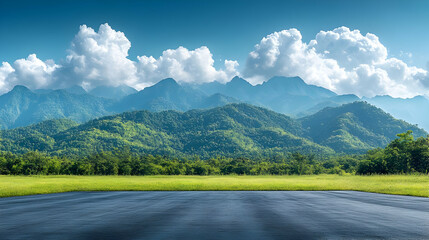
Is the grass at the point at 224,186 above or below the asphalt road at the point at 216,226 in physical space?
below

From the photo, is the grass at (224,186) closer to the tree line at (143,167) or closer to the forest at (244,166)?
the forest at (244,166)

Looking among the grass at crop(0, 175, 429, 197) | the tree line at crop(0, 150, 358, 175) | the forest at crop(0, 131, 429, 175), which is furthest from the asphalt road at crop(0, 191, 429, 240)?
the tree line at crop(0, 150, 358, 175)

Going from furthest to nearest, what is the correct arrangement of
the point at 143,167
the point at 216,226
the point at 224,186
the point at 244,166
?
the point at 244,166
the point at 143,167
the point at 224,186
the point at 216,226

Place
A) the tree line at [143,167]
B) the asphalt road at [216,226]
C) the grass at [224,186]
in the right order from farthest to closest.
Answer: the tree line at [143,167] < the grass at [224,186] < the asphalt road at [216,226]

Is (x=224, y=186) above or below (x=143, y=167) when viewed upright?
above

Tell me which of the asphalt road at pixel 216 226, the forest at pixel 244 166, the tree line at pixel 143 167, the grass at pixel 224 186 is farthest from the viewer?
the tree line at pixel 143 167

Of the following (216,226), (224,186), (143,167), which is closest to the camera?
(216,226)

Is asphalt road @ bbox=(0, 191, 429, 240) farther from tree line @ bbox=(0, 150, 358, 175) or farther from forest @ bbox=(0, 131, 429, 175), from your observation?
tree line @ bbox=(0, 150, 358, 175)

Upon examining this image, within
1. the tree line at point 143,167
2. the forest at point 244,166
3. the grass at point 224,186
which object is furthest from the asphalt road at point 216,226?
the tree line at point 143,167

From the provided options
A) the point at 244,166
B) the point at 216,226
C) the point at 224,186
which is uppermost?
the point at 216,226

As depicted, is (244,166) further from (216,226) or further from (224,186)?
(216,226)

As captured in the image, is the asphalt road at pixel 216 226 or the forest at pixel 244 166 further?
the forest at pixel 244 166

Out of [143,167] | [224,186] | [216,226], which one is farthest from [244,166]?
[216,226]

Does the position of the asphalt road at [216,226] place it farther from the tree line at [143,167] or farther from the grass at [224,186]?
the tree line at [143,167]
